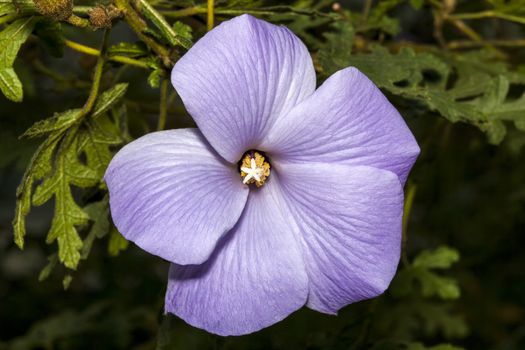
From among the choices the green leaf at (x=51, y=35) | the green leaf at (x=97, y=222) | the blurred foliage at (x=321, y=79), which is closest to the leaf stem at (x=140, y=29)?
the blurred foliage at (x=321, y=79)

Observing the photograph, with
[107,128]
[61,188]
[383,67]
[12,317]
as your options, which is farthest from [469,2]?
[12,317]

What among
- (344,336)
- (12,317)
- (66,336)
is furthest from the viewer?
(12,317)

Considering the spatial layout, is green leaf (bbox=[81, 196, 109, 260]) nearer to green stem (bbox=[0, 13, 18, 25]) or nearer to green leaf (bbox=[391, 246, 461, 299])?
green stem (bbox=[0, 13, 18, 25])

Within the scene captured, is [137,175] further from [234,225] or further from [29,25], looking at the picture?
[29,25]

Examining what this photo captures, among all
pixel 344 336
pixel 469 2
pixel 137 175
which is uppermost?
pixel 137 175

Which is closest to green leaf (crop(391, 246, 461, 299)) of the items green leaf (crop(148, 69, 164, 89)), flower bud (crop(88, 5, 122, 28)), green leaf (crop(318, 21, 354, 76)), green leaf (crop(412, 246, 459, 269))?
green leaf (crop(412, 246, 459, 269))

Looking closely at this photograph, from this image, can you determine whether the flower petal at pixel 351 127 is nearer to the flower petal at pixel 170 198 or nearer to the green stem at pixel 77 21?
the flower petal at pixel 170 198

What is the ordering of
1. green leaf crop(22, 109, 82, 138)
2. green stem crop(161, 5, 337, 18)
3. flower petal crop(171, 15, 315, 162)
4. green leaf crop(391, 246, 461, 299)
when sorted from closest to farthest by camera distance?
flower petal crop(171, 15, 315, 162)
green leaf crop(22, 109, 82, 138)
green stem crop(161, 5, 337, 18)
green leaf crop(391, 246, 461, 299)
